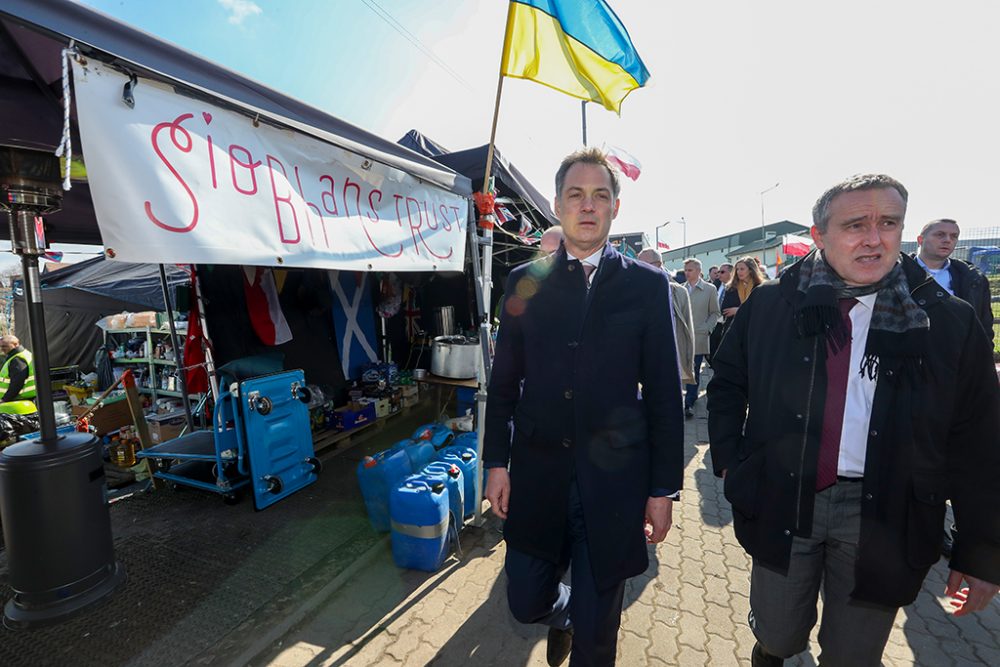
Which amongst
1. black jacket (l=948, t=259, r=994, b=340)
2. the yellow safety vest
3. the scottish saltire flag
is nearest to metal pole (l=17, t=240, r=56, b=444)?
the scottish saltire flag

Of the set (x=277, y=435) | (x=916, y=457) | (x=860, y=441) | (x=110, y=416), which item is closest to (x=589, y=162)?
(x=860, y=441)

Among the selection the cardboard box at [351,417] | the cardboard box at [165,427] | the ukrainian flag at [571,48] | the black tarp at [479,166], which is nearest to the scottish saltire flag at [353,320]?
the cardboard box at [351,417]

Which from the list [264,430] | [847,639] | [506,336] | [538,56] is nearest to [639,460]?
[506,336]

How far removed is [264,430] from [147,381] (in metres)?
6.12

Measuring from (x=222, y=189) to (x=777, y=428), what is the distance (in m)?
2.62

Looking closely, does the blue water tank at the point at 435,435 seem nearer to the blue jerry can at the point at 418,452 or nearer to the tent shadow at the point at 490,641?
the blue jerry can at the point at 418,452

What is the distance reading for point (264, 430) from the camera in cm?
383

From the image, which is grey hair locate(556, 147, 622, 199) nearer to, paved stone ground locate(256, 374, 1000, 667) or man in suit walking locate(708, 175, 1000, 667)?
man in suit walking locate(708, 175, 1000, 667)

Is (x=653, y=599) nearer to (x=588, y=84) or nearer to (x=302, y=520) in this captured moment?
(x=302, y=520)

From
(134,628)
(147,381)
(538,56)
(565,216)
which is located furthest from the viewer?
(147,381)

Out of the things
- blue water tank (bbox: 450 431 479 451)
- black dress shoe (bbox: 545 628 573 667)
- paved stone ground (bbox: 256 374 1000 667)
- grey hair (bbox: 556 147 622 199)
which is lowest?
paved stone ground (bbox: 256 374 1000 667)

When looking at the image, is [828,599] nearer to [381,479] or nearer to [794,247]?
[381,479]

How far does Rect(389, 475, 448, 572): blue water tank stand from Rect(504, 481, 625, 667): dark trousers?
3.68 ft

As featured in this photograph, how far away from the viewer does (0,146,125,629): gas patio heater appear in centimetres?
191
